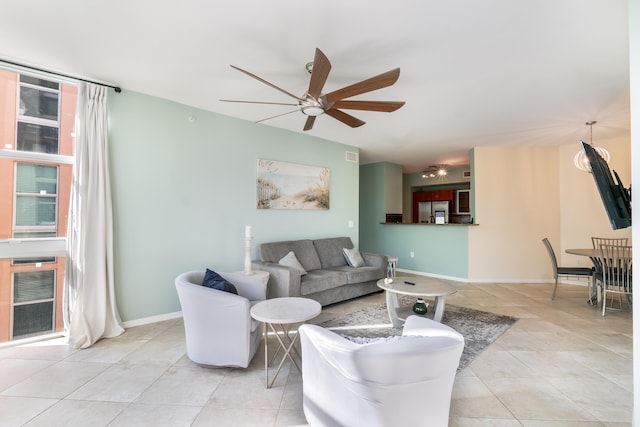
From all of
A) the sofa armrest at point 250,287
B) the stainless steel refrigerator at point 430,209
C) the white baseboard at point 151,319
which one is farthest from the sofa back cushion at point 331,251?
the stainless steel refrigerator at point 430,209

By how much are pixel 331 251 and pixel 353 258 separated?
0.38 meters

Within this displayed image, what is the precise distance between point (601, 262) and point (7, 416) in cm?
593

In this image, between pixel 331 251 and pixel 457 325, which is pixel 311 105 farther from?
pixel 457 325

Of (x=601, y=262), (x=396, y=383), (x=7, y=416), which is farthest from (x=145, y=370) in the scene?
(x=601, y=262)

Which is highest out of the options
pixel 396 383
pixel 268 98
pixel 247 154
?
pixel 268 98

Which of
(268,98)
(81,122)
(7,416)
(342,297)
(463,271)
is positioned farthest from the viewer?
(463,271)

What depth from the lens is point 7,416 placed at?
1.78 m

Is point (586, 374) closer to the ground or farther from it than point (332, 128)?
closer to the ground

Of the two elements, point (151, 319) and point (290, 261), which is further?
point (290, 261)

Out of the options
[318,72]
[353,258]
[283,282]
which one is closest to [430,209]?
[353,258]

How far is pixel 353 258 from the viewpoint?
4.67m

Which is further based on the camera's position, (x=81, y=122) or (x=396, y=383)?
(x=81, y=122)

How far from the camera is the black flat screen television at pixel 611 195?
5.19 ft

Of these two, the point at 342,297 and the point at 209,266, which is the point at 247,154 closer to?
the point at 209,266
